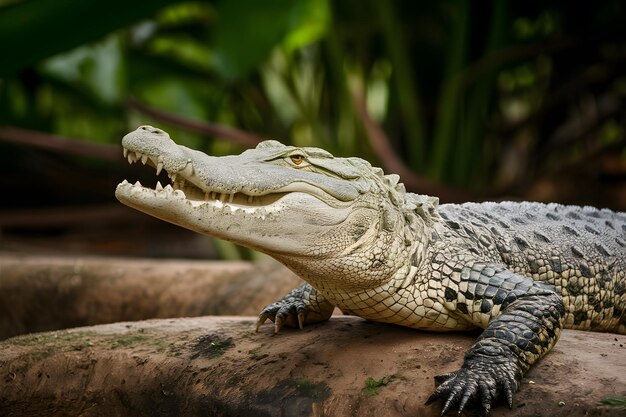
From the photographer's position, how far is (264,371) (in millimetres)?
2766

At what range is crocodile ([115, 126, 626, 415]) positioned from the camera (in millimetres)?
2373

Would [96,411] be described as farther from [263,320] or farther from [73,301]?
[73,301]

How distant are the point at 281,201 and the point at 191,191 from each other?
0.31m

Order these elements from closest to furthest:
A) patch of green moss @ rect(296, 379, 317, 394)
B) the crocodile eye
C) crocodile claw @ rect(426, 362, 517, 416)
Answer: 1. crocodile claw @ rect(426, 362, 517, 416)
2. patch of green moss @ rect(296, 379, 317, 394)
3. the crocodile eye

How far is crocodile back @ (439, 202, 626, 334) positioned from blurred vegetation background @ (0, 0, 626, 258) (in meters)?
2.22

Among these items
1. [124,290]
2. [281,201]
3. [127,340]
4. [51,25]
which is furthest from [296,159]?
[124,290]

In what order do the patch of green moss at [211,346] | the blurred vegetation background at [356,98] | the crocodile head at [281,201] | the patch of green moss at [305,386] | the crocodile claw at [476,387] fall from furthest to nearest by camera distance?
the blurred vegetation background at [356,98] < the patch of green moss at [211,346] < the patch of green moss at [305,386] < the crocodile head at [281,201] < the crocodile claw at [476,387]

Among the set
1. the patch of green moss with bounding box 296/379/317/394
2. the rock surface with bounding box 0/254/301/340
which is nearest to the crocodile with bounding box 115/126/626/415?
the patch of green moss with bounding box 296/379/317/394

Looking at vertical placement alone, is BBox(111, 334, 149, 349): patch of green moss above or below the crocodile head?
below

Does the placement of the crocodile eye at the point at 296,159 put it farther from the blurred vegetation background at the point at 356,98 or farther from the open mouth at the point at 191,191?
the blurred vegetation background at the point at 356,98

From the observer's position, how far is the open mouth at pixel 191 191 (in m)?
2.32

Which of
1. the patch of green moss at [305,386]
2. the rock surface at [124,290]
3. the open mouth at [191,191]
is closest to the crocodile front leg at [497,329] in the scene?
the patch of green moss at [305,386]

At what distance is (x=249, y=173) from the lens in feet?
8.27

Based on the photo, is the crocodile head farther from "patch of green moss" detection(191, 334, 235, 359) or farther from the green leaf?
the green leaf
